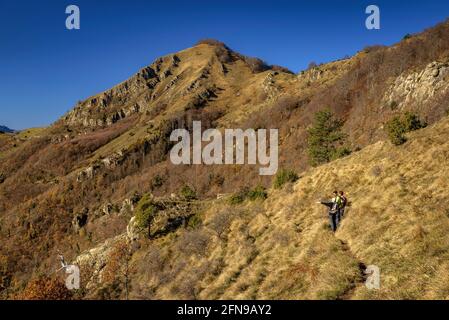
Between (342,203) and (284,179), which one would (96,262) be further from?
(342,203)

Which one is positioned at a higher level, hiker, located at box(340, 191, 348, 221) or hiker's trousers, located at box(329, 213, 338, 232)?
hiker, located at box(340, 191, 348, 221)

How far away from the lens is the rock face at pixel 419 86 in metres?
52.2

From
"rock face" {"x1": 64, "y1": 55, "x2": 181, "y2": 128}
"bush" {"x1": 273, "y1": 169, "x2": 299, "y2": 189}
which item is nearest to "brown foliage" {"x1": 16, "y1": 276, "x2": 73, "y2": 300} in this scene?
"bush" {"x1": 273, "y1": 169, "x2": 299, "y2": 189}

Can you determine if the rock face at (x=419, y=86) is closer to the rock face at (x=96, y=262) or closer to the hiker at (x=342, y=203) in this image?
the hiker at (x=342, y=203)

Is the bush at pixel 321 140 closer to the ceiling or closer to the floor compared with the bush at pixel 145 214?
closer to the ceiling

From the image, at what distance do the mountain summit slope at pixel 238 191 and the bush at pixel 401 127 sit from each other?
105 centimetres

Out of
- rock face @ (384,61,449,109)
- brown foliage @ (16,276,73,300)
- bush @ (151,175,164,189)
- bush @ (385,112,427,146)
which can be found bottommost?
brown foliage @ (16,276,73,300)

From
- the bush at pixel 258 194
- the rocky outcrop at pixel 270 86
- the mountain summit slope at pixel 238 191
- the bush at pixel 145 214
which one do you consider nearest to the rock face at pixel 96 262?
the mountain summit slope at pixel 238 191

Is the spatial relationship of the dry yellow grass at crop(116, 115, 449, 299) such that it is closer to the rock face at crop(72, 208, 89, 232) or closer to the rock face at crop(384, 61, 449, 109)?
the rock face at crop(384, 61, 449, 109)

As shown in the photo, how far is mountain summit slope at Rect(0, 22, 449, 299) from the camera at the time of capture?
57.5 feet

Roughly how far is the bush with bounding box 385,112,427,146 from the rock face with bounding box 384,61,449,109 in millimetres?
24518

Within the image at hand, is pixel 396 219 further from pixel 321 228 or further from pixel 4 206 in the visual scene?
pixel 4 206
